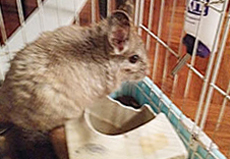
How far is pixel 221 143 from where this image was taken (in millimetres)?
1097

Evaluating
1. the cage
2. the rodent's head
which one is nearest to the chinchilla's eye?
the rodent's head

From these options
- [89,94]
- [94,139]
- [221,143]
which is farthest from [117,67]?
[221,143]

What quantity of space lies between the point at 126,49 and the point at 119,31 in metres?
0.07

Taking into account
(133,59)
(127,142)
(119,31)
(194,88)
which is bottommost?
(194,88)

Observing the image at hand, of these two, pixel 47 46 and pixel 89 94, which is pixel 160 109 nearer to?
pixel 89 94

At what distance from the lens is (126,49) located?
37.4 inches

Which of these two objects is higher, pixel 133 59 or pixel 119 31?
pixel 119 31

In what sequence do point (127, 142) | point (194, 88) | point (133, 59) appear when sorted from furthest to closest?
point (194, 88)
point (133, 59)
point (127, 142)

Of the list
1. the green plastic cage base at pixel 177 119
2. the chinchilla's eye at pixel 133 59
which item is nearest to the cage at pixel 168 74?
the green plastic cage base at pixel 177 119

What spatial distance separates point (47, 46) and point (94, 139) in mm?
292

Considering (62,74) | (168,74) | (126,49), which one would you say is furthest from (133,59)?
(168,74)

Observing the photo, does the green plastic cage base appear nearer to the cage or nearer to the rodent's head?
the cage

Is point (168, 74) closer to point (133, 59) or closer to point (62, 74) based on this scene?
point (133, 59)

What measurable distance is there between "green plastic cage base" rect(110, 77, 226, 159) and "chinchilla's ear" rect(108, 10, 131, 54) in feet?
0.89
